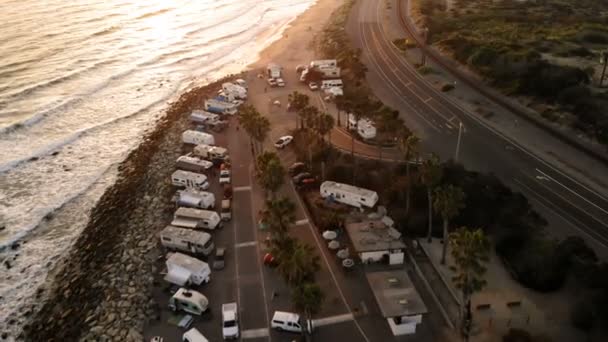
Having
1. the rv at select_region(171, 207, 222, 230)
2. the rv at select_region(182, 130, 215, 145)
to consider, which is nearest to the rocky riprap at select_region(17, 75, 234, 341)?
the rv at select_region(182, 130, 215, 145)

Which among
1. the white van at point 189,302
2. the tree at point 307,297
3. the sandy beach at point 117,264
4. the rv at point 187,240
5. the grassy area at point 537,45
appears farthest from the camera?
the grassy area at point 537,45

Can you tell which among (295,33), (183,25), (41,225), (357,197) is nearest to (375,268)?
(357,197)

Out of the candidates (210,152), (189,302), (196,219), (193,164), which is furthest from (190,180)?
(189,302)

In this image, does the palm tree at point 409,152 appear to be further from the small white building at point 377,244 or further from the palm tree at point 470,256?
the palm tree at point 470,256

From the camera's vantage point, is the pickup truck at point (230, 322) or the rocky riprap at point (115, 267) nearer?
the pickup truck at point (230, 322)

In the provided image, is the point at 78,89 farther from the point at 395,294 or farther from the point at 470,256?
the point at 470,256

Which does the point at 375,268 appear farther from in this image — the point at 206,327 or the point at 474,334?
the point at 206,327

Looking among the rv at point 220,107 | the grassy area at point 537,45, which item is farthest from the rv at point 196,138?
the grassy area at point 537,45
